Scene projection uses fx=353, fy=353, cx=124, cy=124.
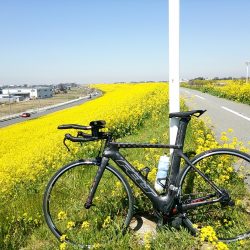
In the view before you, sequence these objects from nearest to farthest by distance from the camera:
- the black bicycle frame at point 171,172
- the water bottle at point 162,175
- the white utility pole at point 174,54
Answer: the black bicycle frame at point 171,172 → the water bottle at point 162,175 → the white utility pole at point 174,54

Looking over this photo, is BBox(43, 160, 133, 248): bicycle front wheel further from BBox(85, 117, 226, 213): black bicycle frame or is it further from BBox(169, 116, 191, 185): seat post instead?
BBox(169, 116, 191, 185): seat post

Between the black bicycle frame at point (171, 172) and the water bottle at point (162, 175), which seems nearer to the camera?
the black bicycle frame at point (171, 172)

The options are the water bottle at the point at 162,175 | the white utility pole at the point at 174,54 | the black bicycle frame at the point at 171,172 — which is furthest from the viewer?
the white utility pole at the point at 174,54

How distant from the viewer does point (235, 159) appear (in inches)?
145

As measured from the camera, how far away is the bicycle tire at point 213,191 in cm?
351

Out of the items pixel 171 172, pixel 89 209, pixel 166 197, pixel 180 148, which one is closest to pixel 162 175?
pixel 171 172

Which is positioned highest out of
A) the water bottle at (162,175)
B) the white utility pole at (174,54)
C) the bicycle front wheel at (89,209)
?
the white utility pole at (174,54)

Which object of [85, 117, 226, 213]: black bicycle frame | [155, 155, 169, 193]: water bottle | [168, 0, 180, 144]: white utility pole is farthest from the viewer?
[168, 0, 180, 144]: white utility pole

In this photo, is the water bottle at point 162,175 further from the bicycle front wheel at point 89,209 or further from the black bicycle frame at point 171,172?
the bicycle front wheel at point 89,209

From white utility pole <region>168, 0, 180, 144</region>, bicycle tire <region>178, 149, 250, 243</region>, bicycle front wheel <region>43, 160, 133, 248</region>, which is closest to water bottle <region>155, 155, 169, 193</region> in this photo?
bicycle tire <region>178, 149, 250, 243</region>

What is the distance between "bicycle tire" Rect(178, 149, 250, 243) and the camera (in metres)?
3.51

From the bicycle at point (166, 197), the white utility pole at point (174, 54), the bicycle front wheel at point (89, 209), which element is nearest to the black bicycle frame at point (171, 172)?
the bicycle at point (166, 197)

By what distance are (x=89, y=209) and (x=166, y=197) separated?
893 mm

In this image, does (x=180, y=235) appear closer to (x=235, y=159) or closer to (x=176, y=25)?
(x=235, y=159)
